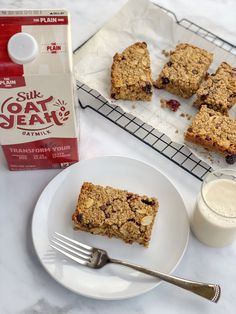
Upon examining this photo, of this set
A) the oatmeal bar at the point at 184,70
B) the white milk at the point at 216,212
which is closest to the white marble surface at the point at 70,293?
the white milk at the point at 216,212

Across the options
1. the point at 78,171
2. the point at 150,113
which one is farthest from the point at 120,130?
the point at 78,171

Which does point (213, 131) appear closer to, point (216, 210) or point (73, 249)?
point (216, 210)

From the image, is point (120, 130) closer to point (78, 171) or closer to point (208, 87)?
point (78, 171)

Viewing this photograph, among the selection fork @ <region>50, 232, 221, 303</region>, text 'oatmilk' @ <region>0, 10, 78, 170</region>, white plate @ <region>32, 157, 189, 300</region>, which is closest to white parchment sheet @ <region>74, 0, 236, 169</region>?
white plate @ <region>32, 157, 189, 300</region>

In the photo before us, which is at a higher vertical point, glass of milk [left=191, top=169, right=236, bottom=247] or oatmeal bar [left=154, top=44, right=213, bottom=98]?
oatmeal bar [left=154, top=44, right=213, bottom=98]

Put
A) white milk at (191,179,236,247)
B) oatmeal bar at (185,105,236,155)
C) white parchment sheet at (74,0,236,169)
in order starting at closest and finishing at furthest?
white milk at (191,179,236,247), oatmeal bar at (185,105,236,155), white parchment sheet at (74,0,236,169)

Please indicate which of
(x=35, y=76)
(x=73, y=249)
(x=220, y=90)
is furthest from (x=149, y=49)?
(x=73, y=249)

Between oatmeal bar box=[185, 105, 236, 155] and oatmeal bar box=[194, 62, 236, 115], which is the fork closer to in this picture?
oatmeal bar box=[185, 105, 236, 155]

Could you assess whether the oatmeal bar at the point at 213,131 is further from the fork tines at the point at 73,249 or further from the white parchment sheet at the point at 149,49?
the fork tines at the point at 73,249
